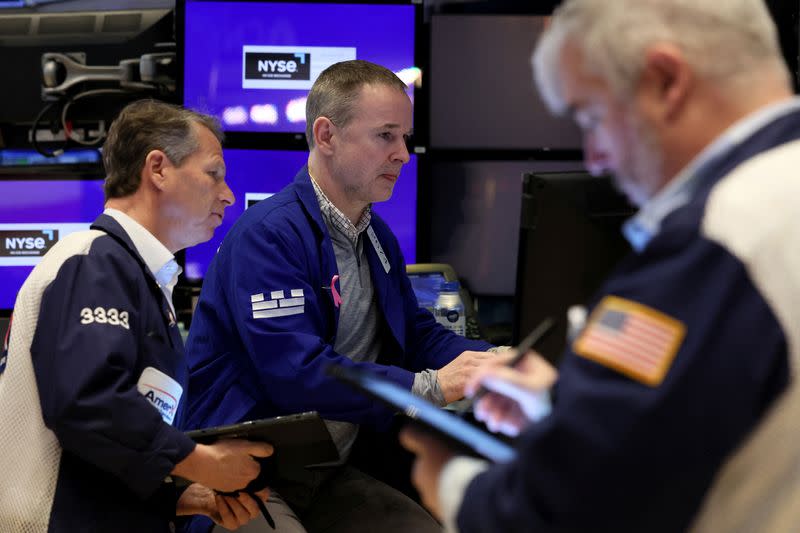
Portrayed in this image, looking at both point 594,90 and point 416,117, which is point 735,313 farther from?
point 416,117

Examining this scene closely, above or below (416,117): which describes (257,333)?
below

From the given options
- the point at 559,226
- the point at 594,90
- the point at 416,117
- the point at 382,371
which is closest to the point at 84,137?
the point at 416,117

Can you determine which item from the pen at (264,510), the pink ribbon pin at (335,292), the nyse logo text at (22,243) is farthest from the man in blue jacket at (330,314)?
the nyse logo text at (22,243)

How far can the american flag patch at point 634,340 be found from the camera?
2.97ft

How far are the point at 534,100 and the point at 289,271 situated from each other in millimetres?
2279

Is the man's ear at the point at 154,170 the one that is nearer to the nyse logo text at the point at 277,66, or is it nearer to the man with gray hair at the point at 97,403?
the man with gray hair at the point at 97,403

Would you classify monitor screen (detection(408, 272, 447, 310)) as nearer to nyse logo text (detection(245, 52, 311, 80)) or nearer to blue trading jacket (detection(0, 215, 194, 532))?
nyse logo text (detection(245, 52, 311, 80))

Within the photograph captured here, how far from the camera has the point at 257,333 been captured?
7.20 feet

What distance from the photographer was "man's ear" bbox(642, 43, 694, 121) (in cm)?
98

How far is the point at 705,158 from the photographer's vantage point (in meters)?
0.99

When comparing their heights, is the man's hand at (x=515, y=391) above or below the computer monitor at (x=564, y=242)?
below

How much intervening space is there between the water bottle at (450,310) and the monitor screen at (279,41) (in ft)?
2.79

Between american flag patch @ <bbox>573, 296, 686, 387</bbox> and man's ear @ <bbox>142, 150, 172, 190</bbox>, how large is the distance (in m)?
1.45

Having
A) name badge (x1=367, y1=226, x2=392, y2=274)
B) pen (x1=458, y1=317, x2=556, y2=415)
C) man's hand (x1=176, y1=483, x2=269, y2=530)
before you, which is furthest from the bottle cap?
pen (x1=458, y1=317, x2=556, y2=415)
